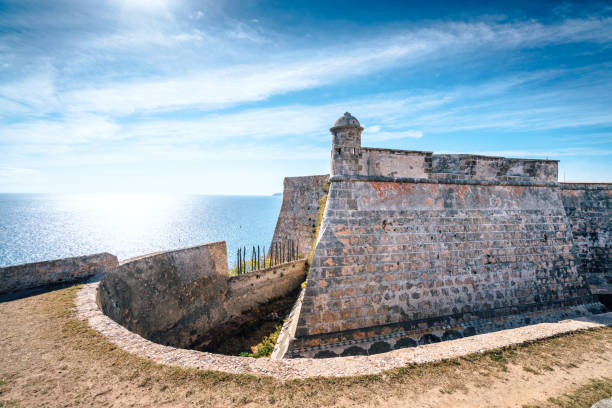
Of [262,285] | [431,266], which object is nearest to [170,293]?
[262,285]

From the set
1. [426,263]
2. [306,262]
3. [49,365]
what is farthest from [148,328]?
[426,263]

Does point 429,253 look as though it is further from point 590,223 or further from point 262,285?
Result: point 590,223

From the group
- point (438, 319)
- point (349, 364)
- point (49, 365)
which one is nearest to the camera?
point (49, 365)

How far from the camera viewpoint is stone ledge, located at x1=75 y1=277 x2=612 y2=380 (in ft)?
15.9

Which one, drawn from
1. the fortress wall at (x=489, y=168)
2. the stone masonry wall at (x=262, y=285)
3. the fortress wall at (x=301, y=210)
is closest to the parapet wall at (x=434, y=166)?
the fortress wall at (x=489, y=168)

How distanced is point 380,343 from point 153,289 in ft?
24.1

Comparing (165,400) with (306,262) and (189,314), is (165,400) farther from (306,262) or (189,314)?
(306,262)

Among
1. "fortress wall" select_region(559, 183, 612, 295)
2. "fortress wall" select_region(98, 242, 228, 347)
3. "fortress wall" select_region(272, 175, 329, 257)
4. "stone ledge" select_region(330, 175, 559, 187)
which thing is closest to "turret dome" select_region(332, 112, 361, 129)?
"stone ledge" select_region(330, 175, 559, 187)

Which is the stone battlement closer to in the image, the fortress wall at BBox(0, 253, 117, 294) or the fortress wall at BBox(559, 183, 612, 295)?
the fortress wall at BBox(559, 183, 612, 295)

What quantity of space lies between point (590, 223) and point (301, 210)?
47.3ft

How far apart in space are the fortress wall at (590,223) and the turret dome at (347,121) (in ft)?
37.8

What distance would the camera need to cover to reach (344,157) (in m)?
8.73

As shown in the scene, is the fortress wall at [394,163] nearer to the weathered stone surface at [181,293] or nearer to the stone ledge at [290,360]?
the stone ledge at [290,360]

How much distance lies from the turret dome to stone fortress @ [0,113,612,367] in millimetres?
33
